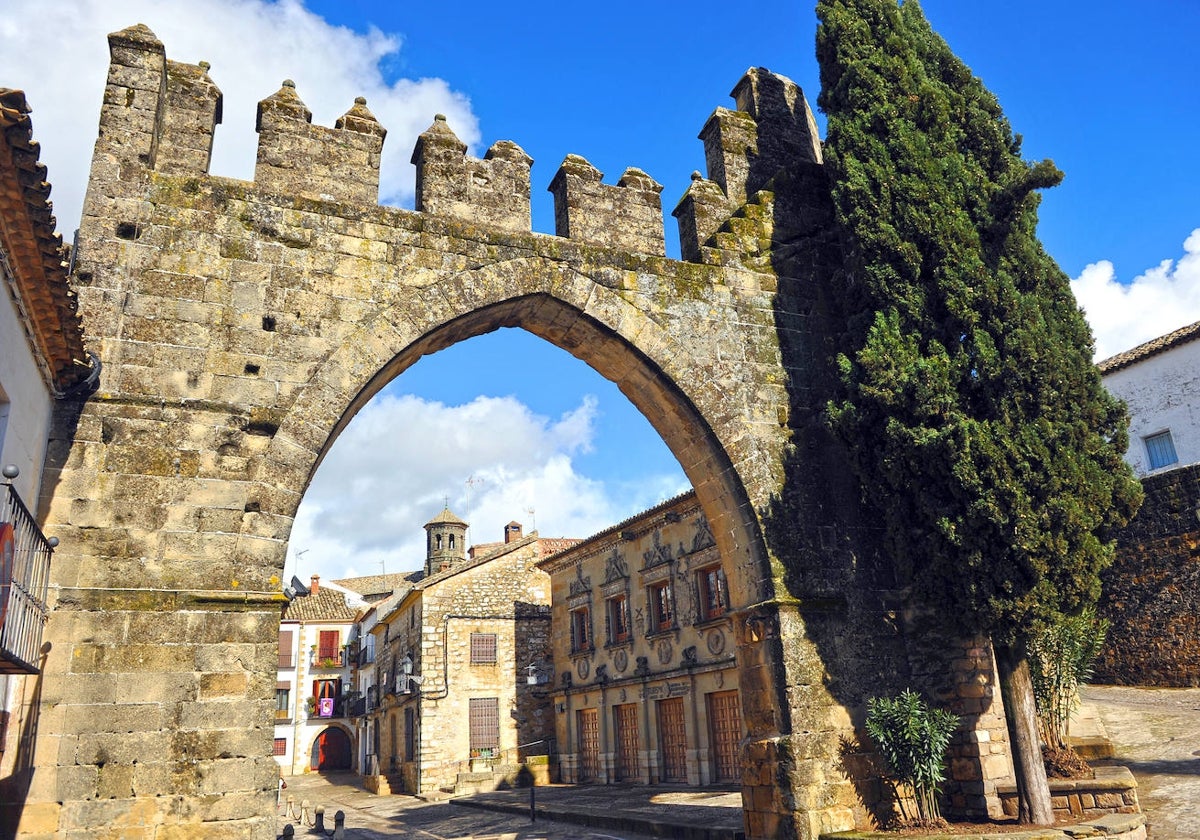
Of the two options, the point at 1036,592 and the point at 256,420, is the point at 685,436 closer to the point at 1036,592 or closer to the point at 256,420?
the point at 1036,592

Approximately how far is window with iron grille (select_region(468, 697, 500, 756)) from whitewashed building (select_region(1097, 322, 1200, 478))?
1560cm

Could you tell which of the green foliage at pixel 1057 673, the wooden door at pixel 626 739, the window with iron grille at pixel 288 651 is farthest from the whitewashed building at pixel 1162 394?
the window with iron grille at pixel 288 651

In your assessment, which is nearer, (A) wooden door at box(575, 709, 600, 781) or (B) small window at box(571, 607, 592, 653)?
(A) wooden door at box(575, 709, 600, 781)

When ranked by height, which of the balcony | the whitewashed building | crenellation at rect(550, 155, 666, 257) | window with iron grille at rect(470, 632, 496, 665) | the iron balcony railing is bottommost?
the iron balcony railing

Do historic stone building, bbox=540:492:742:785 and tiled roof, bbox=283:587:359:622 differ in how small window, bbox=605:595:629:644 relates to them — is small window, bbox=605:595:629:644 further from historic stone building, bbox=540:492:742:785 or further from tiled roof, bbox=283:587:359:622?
tiled roof, bbox=283:587:359:622

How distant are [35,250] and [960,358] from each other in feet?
20.9

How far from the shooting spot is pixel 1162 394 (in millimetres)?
18078

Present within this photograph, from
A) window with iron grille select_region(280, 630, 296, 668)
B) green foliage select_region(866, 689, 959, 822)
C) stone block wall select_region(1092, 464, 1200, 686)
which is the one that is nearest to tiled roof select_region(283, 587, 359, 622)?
window with iron grille select_region(280, 630, 296, 668)

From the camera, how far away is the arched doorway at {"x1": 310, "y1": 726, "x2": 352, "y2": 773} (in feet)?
120

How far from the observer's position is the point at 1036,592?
6.57 metres

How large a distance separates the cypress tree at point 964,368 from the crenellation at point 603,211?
67.5 inches

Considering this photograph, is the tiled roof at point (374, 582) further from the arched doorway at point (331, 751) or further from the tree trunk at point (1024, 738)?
the tree trunk at point (1024, 738)

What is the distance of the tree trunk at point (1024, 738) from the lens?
6.48m

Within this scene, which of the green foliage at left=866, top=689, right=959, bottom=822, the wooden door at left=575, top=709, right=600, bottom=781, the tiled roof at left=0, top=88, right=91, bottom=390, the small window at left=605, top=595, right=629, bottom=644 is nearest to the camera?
the tiled roof at left=0, top=88, right=91, bottom=390
